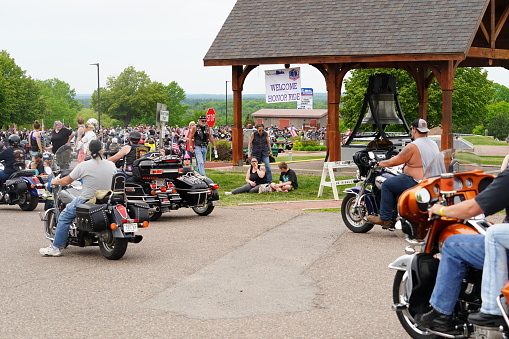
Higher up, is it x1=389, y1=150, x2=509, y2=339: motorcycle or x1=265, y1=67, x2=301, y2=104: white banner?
x1=265, y1=67, x2=301, y2=104: white banner

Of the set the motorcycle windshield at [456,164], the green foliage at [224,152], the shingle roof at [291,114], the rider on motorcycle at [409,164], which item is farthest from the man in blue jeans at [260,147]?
the shingle roof at [291,114]

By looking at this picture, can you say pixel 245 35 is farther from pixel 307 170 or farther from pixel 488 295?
pixel 488 295

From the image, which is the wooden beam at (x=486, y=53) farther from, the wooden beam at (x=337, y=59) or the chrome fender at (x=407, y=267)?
the chrome fender at (x=407, y=267)

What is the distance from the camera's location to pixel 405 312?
6.03 m

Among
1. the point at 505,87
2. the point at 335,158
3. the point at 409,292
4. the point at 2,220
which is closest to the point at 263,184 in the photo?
the point at 335,158

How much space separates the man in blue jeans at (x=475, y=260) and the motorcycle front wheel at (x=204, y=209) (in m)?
9.41

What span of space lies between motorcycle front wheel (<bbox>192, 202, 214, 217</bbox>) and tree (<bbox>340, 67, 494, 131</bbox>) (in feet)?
121

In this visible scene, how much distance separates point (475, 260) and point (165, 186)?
30.8ft

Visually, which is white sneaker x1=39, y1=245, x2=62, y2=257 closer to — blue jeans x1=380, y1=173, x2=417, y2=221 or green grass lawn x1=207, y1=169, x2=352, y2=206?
blue jeans x1=380, y1=173, x2=417, y2=221

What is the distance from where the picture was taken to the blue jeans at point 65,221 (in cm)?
1046

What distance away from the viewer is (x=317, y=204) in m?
16.5

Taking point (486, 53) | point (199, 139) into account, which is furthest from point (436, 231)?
point (486, 53)

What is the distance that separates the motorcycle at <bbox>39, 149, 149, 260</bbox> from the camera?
10.1m

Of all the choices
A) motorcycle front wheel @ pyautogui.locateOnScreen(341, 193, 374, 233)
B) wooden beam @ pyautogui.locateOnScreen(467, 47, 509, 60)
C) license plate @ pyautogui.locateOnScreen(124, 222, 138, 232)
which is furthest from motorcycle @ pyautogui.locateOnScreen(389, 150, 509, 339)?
wooden beam @ pyautogui.locateOnScreen(467, 47, 509, 60)
